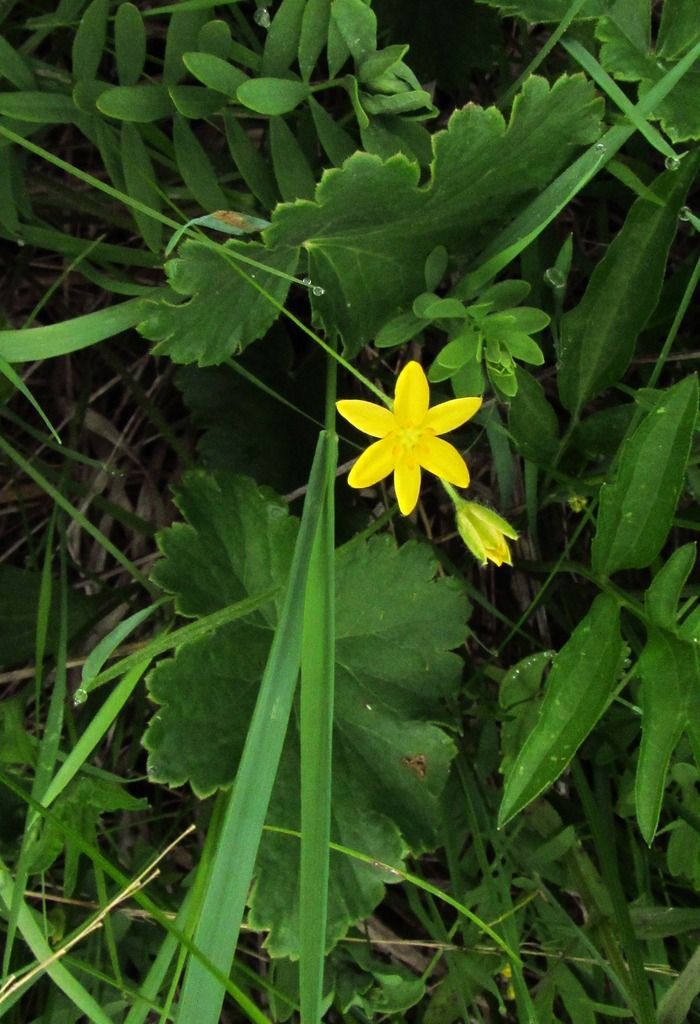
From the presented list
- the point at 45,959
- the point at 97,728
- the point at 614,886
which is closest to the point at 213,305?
the point at 97,728

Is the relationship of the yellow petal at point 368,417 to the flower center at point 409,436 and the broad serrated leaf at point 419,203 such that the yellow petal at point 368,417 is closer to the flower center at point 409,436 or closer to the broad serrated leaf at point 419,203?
the flower center at point 409,436

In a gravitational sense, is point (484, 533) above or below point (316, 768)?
above

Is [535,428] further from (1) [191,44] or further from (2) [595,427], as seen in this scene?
(1) [191,44]

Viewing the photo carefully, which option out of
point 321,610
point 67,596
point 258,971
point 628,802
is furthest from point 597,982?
point 67,596

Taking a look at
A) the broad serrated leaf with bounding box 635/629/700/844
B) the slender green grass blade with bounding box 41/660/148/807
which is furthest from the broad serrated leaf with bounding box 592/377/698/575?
the slender green grass blade with bounding box 41/660/148/807

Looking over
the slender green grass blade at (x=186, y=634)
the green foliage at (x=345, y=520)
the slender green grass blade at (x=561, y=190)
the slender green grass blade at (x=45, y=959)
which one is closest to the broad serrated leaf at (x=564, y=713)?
the green foliage at (x=345, y=520)

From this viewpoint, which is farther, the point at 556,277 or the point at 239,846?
the point at 556,277

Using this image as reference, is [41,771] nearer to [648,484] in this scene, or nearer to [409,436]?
[409,436]
